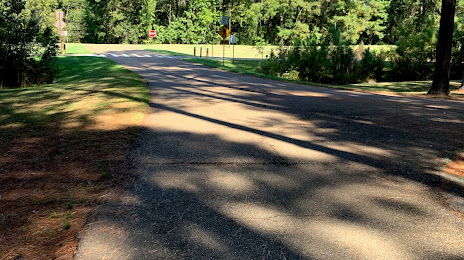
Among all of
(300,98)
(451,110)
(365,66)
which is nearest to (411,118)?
(451,110)

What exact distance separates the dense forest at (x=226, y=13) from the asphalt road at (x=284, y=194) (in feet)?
206

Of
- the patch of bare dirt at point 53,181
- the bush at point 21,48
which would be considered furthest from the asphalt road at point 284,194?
the bush at point 21,48

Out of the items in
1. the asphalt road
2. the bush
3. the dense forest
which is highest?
the dense forest

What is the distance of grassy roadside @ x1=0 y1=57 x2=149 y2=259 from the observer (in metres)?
3.12

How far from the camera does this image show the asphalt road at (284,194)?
119 inches

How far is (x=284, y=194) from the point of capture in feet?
13.5

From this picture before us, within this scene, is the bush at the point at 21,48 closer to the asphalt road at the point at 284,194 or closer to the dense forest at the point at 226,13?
the asphalt road at the point at 284,194

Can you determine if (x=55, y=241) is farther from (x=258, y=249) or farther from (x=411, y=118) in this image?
(x=411, y=118)

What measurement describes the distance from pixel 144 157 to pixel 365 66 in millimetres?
28387

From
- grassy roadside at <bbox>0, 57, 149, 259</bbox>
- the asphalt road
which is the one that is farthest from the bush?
the asphalt road

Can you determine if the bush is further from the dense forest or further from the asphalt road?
the dense forest

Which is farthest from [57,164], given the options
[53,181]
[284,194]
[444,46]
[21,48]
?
[444,46]

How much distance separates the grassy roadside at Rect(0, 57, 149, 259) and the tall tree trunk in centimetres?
1359

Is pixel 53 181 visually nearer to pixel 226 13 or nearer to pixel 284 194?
pixel 284 194
